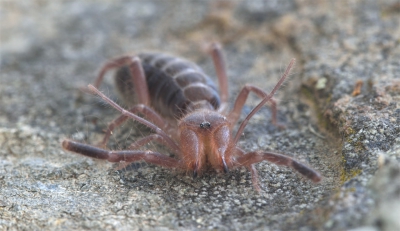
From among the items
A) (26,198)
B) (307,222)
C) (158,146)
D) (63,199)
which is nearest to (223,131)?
(158,146)

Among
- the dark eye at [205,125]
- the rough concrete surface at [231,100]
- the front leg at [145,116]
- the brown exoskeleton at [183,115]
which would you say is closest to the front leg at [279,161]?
the brown exoskeleton at [183,115]

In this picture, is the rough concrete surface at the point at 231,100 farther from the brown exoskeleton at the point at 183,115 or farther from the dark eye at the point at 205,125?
the dark eye at the point at 205,125

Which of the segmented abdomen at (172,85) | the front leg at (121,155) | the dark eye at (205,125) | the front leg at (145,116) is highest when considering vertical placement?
the segmented abdomen at (172,85)

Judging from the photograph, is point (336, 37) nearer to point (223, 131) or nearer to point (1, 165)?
point (223, 131)

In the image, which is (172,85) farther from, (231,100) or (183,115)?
(231,100)

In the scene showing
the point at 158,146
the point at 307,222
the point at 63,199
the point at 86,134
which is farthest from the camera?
the point at 86,134

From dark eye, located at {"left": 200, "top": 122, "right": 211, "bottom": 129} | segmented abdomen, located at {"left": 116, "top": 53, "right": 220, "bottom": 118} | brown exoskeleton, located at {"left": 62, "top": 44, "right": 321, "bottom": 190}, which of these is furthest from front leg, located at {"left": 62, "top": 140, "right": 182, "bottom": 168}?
segmented abdomen, located at {"left": 116, "top": 53, "right": 220, "bottom": 118}

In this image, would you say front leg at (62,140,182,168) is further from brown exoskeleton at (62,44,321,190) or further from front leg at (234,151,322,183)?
front leg at (234,151,322,183)
